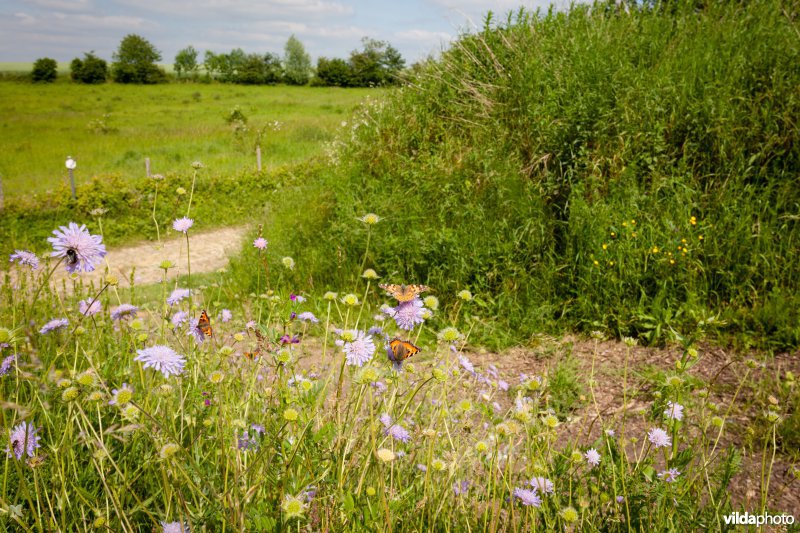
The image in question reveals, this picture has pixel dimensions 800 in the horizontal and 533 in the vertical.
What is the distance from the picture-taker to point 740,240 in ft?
13.1

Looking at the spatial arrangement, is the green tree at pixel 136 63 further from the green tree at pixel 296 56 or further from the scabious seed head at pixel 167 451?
the scabious seed head at pixel 167 451

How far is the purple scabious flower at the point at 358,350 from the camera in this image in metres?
1.32

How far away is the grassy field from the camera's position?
56.0 ft

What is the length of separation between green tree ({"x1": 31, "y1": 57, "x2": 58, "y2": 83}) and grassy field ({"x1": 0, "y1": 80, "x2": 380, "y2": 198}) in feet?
11.3

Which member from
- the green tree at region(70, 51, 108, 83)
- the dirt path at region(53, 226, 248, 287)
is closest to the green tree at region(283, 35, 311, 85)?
the green tree at region(70, 51, 108, 83)

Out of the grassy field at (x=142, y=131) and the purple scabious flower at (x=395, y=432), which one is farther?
the grassy field at (x=142, y=131)

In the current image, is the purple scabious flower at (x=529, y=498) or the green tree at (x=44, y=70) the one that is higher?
the green tree at (x=44, y=70)

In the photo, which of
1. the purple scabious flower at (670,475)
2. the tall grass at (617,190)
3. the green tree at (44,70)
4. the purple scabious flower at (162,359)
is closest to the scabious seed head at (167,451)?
the purple scabious flower at (162,359)

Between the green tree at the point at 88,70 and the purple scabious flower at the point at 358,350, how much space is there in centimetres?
5456

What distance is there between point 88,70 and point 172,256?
154 feet

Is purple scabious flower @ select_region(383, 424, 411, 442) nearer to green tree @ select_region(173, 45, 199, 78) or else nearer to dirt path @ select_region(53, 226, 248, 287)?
dirt path @ select_region(53, 226, 248, 287)

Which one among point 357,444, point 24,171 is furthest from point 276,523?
point 24,171

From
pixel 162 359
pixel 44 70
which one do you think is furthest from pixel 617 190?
pixel 44 70

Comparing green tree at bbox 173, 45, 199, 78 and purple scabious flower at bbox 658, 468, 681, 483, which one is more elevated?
green tree at bbox 173, 45, 199, 78
